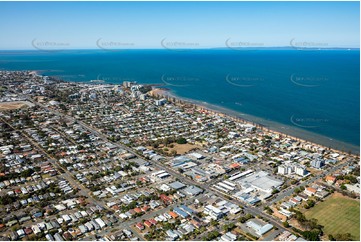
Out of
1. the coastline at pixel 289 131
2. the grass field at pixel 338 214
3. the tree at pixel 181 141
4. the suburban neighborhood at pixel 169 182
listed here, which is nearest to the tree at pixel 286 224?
the suburban neighborhood at pixel 169 182

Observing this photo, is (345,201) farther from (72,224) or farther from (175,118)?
(175,118)

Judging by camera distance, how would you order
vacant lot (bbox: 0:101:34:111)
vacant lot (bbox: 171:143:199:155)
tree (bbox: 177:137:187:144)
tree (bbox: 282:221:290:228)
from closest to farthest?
tree (bbox: 282:221:290:228)
vacant lot (bbox: 171:143:199:155)
tree (bbox: 177:137:187:144)
vacant lot (bbox: 0:101:34:111)

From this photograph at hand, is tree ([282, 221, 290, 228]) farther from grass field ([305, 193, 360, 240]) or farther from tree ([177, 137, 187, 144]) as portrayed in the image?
tree ([177, 137, 187, 144])

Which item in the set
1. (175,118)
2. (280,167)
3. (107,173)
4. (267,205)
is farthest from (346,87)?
(107,173)

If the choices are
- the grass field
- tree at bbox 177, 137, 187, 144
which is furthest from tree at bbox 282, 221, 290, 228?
tree at bbox 177, 137, 187, 144

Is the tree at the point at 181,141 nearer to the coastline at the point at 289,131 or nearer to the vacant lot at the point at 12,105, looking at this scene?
the coastline at the point at 289,131

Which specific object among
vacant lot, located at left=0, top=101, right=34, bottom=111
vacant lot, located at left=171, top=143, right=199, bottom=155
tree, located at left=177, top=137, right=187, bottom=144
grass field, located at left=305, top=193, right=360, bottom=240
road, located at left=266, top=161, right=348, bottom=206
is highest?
vacant lot, located at left=0, top=101, right=34, bottom=111

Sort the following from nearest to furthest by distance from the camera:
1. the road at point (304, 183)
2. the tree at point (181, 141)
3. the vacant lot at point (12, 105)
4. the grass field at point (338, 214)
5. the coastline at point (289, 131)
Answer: the grass field at point (338, 214)
the road at point (304, 183)
the coastline at point (289, 131)
the tree at point (181, 141)
the vacant lot at point (12, 105)

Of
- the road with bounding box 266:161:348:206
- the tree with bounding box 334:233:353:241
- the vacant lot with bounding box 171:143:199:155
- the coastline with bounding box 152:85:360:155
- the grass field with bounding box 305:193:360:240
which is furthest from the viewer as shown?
the coastline with bounding box 152:85:360:155
